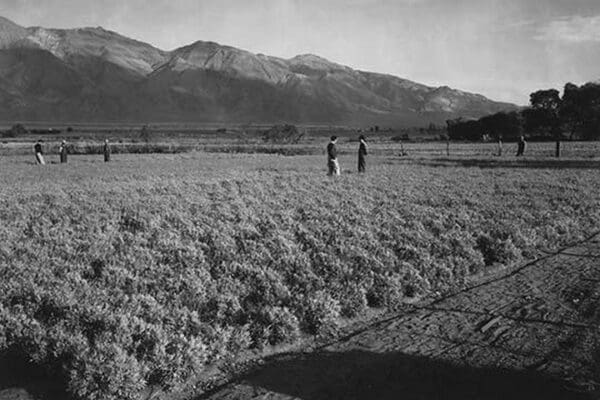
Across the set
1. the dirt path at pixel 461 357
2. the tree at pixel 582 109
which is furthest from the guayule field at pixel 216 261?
the tree at pixel 582 109

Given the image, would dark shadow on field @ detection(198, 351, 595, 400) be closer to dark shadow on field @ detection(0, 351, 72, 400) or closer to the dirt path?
the dirt path

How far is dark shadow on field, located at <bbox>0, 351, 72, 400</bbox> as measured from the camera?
21.8 feet

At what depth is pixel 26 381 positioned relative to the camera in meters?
6.96

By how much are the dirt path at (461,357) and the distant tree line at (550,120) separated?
281 ft

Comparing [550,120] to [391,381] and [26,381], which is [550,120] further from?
[26,381]

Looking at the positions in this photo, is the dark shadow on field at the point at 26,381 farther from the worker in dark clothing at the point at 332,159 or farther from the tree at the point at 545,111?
the tree at the point at 545,111

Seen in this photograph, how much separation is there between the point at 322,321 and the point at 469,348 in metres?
2.10

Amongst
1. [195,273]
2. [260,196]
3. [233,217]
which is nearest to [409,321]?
[195,273]

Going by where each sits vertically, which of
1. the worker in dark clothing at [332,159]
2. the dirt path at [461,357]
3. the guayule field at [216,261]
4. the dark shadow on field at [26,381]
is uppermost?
the worker in dark clothing at [332,159]

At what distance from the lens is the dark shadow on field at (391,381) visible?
647cm

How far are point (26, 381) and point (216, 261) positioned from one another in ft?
16.0

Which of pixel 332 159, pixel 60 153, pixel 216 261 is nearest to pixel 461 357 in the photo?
pixel 216 261

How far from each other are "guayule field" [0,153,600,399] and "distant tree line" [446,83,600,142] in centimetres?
7456

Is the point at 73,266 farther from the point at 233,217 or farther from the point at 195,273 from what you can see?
the point at 233,217
